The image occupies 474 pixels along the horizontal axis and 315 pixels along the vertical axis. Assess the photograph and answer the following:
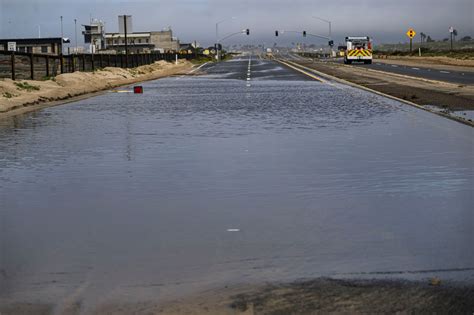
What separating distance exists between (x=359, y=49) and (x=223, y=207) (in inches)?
2950

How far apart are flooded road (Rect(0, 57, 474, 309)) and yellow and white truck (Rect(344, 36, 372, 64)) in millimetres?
65522

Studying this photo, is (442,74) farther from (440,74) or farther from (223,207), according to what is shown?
(223,207)

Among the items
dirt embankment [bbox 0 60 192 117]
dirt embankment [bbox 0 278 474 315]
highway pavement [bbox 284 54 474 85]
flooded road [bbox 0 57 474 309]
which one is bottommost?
dirt embankment [bbox 0 278 474 315]

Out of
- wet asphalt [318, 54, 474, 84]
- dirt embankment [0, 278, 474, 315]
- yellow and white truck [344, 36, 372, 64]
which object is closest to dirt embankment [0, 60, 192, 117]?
dirt embankment [0, 278, 474, 315]

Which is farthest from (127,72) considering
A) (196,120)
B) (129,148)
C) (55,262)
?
(55,262)

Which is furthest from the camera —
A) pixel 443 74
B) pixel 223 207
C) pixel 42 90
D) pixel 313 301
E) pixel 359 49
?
pixel 359 49

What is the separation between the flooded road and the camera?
559cm

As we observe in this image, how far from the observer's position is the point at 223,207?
7879 mm

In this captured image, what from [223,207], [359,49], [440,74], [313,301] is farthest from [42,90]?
[359,49]

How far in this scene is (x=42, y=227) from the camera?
711 cm

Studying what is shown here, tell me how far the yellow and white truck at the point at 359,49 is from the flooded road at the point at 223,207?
65522 mm

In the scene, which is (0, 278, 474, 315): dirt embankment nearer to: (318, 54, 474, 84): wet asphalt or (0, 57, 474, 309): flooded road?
(0, 57, 474, 309): flooded road

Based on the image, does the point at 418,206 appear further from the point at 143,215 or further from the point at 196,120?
the point at 196,120

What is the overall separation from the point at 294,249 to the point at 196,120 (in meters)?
11.9
